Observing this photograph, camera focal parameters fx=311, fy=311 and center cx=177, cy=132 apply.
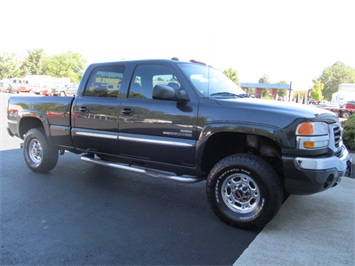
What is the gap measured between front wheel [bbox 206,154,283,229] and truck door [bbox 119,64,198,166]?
1.63 ft

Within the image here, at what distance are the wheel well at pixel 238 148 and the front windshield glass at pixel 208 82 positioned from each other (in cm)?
59

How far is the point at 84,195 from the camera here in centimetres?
459

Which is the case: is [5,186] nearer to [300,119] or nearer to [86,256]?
[86,256]

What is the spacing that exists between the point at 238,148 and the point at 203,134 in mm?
677

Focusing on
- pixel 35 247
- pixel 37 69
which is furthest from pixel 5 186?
pixel 37 69

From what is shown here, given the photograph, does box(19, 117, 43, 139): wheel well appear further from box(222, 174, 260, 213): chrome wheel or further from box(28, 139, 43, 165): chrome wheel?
box(222, 174, 260, 213): chrome wheel

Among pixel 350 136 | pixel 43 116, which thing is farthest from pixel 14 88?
pixel 350 136

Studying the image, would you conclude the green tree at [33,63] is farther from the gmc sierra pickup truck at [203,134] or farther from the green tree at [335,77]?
the green tree at [335,77]

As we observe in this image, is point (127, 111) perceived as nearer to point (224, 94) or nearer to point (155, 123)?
point (155, 123)

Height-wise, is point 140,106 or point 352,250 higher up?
point 140,106

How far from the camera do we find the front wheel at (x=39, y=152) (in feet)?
18.1

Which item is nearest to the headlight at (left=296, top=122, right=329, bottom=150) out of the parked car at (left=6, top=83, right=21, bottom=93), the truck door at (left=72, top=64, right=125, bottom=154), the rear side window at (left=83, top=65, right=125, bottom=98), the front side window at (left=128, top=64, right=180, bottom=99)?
the front side window at (left=128, top=64, right=180, bottom=99)

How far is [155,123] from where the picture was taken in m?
4.14

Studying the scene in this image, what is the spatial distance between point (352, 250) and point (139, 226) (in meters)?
2.28
